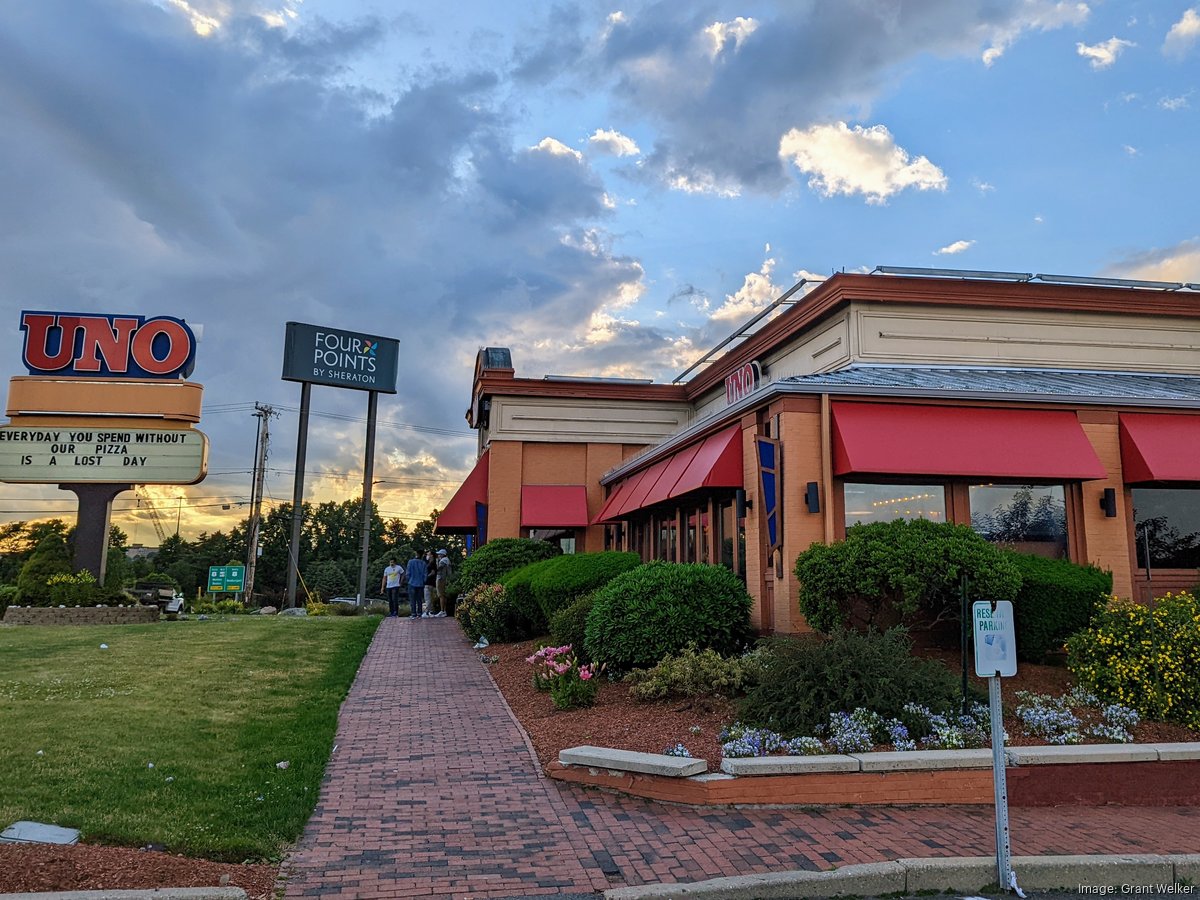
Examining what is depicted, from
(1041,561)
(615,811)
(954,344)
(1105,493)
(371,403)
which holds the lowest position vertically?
(615,811)

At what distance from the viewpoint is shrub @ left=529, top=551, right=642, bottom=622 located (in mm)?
13758

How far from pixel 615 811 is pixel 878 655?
316cm

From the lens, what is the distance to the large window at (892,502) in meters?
12.0

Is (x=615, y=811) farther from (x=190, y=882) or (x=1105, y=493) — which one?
(x=1105, y=493)

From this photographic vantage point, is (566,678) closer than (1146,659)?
No

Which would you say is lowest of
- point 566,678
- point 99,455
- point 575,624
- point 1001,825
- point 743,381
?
point 1001,825

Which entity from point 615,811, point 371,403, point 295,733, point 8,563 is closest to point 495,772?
point 615,811

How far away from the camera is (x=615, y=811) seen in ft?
21.8

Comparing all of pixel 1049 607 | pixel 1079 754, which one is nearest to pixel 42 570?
pixel 1049 607

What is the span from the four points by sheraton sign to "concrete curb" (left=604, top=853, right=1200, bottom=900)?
2794 cm

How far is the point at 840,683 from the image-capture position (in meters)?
8.07

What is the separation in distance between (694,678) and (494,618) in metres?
7.65

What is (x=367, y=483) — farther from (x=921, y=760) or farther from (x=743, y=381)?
(x=921, y=760)

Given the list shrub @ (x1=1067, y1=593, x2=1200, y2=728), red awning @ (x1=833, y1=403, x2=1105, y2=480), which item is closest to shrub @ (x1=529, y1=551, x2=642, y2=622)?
A: red awning @ (x1=833, y1=403, x2=1105, y2=480)
